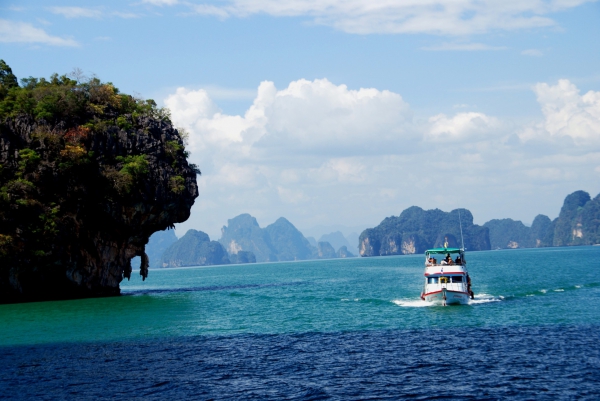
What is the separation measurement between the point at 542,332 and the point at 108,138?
41042 mm

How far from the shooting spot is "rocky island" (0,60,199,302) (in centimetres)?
5003

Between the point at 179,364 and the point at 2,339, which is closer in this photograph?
the point at 179,364

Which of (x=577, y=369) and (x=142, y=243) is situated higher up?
(x=142, y=243)

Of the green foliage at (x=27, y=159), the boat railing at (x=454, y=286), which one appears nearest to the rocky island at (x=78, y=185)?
the green foliage at (x=27, y=159)

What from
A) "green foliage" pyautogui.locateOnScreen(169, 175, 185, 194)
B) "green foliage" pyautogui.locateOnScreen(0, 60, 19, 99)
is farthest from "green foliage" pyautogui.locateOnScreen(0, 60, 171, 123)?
"green foliage" pyautogui.locateOnScreen(169, 175, 185, 194)

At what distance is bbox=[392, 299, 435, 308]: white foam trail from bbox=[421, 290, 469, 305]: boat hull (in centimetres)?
49

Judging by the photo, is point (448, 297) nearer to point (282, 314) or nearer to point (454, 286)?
point (454, 286)

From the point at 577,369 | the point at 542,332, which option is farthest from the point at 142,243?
the point at 577,369

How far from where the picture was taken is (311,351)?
26312mm

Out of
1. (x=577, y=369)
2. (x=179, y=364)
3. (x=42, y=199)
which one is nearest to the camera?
(x=577, y=369)

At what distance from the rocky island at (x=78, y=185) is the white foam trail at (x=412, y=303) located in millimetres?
23558

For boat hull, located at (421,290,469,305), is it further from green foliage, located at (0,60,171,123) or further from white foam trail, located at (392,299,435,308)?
green foliage, located at (0,60,171,123)

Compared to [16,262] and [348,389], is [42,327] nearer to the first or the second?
[16,262]

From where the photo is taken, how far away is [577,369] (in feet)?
70.1
